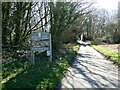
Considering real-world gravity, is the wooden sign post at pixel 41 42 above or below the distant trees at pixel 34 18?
below

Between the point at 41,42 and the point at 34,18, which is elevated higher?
the point at 34,18

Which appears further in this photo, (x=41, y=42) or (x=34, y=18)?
(x=34, y=18)

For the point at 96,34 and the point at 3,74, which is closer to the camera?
the point at 3,74

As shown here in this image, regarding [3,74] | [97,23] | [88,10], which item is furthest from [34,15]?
[97,23]

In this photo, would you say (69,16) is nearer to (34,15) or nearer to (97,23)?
(34,15)

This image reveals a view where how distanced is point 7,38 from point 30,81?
13259 millimetres

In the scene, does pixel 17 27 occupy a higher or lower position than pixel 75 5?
lower

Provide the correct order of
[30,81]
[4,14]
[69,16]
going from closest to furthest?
[30,81] < [4,14] < [69,16]

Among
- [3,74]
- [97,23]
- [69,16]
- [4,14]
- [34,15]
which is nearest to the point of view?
[3,74]

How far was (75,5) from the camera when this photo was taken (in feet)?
90.5

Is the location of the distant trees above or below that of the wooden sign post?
above

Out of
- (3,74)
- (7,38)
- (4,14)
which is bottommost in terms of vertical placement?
(3,74)

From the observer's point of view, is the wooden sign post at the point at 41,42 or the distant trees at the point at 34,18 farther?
the distant trees at the point at 34,18

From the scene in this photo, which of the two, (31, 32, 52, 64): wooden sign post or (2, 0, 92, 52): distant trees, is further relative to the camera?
(2, 0, 92, 52): distant trees
